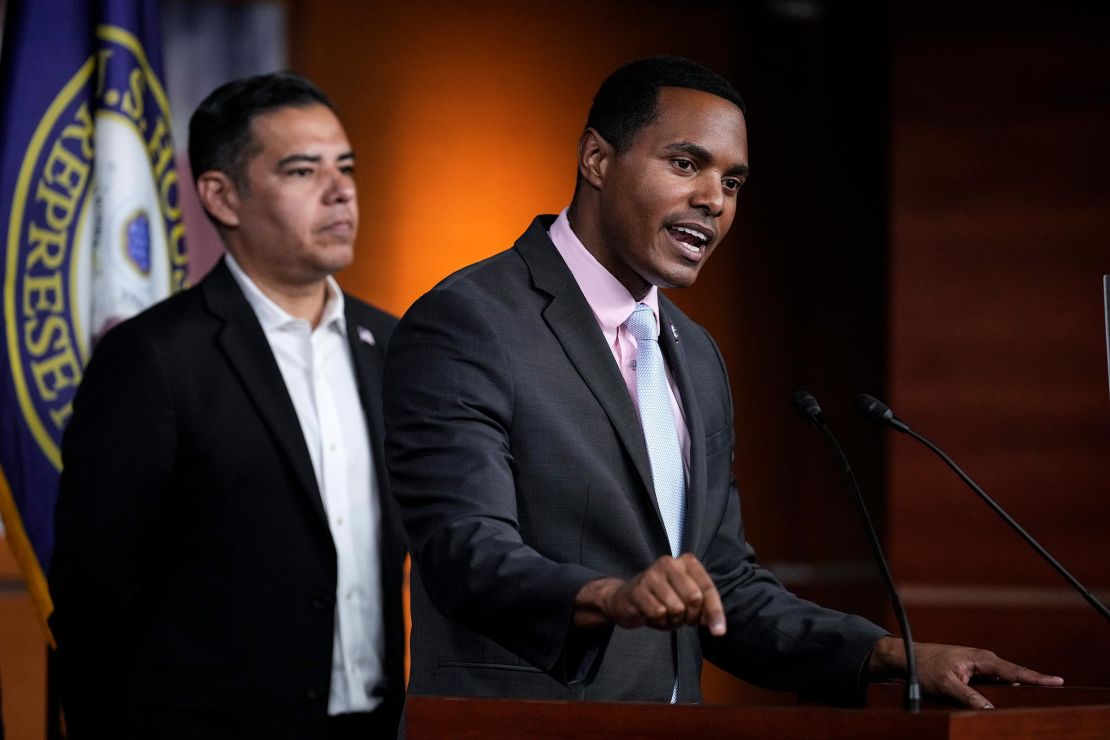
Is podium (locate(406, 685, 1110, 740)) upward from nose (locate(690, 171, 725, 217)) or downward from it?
downward

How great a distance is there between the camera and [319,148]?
3.04 meters

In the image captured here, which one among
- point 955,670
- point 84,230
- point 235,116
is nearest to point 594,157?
point 955,670

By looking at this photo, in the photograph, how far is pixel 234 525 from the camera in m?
2.67

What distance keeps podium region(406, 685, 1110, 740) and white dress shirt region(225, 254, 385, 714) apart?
129 centimetres

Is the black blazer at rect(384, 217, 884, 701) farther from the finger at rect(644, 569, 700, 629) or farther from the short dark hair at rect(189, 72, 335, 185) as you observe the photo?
the short dark hair at rect(189, 72, 335, 185)

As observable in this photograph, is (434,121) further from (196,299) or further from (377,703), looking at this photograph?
(377,703)

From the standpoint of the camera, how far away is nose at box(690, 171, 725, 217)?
1948mm

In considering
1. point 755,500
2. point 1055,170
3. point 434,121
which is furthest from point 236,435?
point 1055,170

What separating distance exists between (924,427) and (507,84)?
6.05 feet

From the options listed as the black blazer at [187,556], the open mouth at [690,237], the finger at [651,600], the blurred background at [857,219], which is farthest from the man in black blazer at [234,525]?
the blurred background at [857,219]

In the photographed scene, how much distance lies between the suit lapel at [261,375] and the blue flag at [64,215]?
644mm

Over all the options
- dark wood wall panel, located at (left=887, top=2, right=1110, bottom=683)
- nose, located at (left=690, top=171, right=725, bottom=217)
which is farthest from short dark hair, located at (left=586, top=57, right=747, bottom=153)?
dark wood wall panel, located at (left=887, top=2, right=1110, bottom=683)

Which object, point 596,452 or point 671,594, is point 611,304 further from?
point 671,594

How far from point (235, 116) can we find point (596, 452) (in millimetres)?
1567
